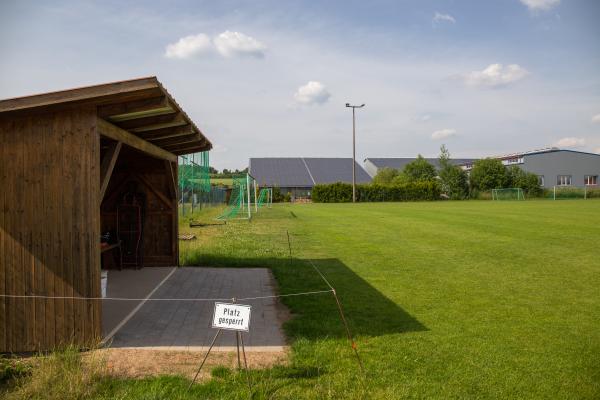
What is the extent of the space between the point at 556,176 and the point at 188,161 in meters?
57.7

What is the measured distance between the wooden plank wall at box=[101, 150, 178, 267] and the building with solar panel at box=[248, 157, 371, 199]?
53.8m

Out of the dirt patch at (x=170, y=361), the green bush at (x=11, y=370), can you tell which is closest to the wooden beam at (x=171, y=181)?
the dirt patch at (x=170, y=361)

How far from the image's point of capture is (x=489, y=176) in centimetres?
5872

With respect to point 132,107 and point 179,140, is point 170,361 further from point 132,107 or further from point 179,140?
point 179,140

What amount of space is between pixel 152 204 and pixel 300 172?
60.8 m

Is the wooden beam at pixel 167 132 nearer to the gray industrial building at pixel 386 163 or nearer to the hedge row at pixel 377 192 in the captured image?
the hedge row at pixel 377 192

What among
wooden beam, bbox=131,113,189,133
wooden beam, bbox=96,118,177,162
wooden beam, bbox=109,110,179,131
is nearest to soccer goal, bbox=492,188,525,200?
wooden beam, bbox=96,118,177,162

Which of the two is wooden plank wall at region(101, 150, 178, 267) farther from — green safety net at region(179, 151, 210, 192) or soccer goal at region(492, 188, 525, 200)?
soccer goal at region(492, 188, 525, 200)

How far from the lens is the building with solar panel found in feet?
222

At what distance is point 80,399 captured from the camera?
4234 mm

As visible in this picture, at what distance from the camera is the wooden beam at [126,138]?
19.1 ft

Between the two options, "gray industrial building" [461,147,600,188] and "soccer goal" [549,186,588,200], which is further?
"gray industrial building" [461,147,600,188]

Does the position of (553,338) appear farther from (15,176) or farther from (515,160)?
(515,160)

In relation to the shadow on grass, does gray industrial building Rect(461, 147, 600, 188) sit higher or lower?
higher
